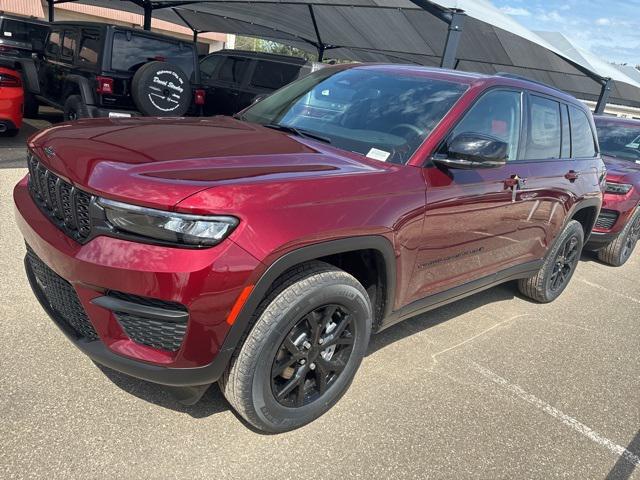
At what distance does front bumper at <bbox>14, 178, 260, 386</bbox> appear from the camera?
6.33 ft

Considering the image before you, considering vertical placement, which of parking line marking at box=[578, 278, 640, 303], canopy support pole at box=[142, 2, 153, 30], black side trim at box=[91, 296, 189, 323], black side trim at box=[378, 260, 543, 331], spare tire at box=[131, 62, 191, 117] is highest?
canopy support pole at box=[142, 2, 153, 30]

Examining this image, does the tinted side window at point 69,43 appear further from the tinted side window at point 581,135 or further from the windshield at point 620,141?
the windshield at point 620,141

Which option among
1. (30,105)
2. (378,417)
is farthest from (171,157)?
(30,105)

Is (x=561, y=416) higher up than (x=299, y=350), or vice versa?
(x=299, y=350)

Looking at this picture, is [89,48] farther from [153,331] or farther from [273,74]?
[153,331]

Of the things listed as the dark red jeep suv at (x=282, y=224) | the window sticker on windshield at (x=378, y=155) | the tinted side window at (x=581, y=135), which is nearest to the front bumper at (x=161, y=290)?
the dark red jeep suv at (x=282, y=224)

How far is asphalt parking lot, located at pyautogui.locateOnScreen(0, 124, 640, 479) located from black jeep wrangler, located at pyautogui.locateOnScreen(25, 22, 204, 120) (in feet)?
11.4

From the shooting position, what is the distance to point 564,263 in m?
4.85

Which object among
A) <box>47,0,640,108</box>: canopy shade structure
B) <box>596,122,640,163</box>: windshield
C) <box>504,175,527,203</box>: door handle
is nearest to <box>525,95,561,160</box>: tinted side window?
<box>504,175,527,203</box>: door handle

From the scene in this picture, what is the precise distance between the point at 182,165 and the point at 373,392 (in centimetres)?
167

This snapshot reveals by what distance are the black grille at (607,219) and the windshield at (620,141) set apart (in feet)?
4.29

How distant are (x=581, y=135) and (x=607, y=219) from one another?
75.8 inches

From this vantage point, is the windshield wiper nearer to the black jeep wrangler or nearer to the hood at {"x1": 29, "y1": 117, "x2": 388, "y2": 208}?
the hood at {"x1": 29, "y1": 117, "x2": 388, "y2": 208}

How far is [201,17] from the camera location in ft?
64.1
